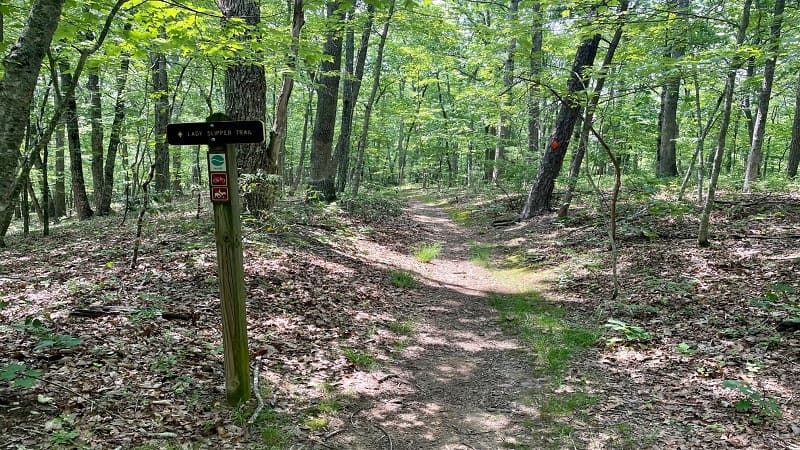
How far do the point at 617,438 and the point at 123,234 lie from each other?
10.6 meters

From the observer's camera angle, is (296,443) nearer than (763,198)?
Yes

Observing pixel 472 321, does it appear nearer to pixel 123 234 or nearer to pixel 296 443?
pixel 296 443

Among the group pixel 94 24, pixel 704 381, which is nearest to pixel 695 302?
pixel 704 381

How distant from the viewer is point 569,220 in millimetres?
12539

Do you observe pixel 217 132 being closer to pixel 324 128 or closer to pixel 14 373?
pixel 14 373

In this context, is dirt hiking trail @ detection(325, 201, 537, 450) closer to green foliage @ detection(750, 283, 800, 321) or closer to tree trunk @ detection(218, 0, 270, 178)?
green foliage @ detection(750, 283, 800, 321)

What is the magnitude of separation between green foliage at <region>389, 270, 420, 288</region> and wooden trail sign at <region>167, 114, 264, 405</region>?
475cm

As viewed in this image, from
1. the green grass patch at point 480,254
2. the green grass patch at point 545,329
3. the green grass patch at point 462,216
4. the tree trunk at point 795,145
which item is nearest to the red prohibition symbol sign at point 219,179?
the green grass patch at point 545,329

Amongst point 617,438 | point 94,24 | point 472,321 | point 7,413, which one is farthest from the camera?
point 472,321

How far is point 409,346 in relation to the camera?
19.7 ft

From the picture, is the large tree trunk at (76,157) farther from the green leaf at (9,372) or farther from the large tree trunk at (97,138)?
the green leaf at (9,372)

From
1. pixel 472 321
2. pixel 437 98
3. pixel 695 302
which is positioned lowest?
pixel 472 321

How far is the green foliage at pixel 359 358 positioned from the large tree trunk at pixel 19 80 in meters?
3.57

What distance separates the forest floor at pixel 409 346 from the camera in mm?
3779
